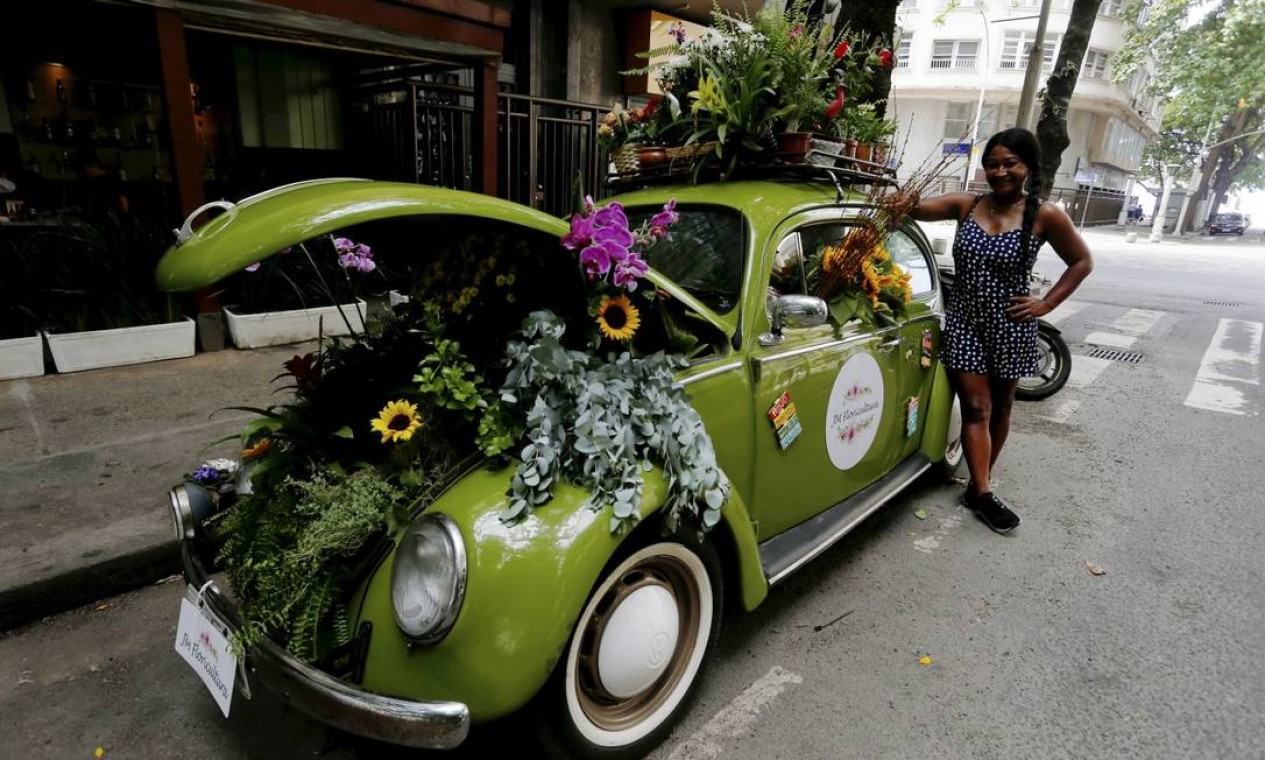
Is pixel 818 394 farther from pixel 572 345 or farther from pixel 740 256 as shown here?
pixel 572 345

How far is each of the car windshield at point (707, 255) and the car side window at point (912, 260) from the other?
1.34m

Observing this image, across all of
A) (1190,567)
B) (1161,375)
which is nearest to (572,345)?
(1190,567)

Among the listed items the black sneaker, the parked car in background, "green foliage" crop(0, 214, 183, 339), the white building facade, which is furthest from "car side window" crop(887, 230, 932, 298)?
the parked car in background

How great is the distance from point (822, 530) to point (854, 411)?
54cm

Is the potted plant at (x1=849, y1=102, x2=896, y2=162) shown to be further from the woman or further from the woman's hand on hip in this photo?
the woman's hand on hip

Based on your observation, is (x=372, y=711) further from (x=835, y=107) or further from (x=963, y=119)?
(x=963, y=119)

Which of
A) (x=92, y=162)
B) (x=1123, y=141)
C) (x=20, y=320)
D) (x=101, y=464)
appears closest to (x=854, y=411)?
(x=101, y=464)

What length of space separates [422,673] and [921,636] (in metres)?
2.03

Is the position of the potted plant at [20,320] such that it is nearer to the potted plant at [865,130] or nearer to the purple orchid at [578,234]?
the purple orchid at [578,234]

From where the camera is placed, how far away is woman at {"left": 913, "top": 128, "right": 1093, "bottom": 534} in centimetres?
326

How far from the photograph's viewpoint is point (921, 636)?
2744 mm

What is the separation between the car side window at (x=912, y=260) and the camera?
12.0 ft

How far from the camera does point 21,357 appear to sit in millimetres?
4703

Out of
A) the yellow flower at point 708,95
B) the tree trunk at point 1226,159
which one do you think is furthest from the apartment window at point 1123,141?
the yellow flower at point 708,95
